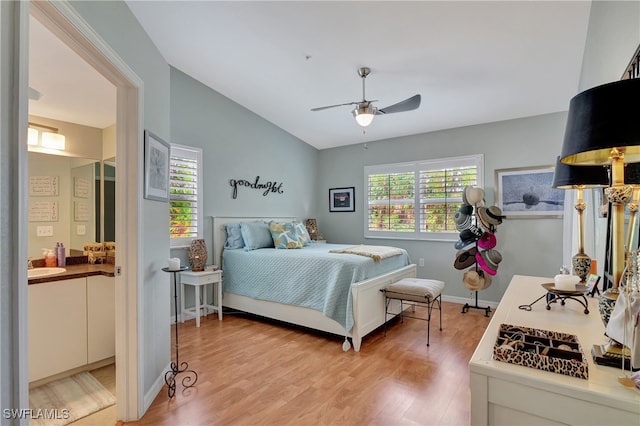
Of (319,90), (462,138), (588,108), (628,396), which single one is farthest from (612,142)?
(462,138)

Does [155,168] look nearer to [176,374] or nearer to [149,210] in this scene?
[149,210]

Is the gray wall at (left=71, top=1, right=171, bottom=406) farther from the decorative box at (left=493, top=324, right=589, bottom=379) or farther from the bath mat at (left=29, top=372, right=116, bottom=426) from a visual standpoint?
the decorative box at (left=493, top=324, right=589, bottom=379)

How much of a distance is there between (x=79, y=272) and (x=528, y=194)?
4.90 metres

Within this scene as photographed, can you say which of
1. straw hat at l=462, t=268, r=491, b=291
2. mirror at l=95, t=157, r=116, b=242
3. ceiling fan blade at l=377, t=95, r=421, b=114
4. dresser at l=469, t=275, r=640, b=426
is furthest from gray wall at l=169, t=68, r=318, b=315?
dresser at l=469, t=275, r=640, b=426

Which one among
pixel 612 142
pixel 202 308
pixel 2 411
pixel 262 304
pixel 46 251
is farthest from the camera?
pixel 202 308

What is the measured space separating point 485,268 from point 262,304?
9.16ft

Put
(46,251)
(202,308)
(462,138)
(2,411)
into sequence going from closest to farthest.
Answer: (2,411) → (46,251) → (202,308) → (462,138)

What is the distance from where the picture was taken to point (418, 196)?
490 centimetres

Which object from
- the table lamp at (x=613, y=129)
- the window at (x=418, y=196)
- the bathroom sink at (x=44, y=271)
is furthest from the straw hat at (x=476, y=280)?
the bathroom sink at (x=44, y=271)

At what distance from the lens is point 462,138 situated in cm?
455

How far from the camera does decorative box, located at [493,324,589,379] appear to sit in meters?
0.90

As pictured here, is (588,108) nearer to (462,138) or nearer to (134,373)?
(134,373)

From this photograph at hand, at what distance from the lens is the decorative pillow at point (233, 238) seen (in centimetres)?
427

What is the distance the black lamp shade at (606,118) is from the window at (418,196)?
3.85 m
